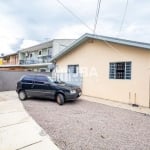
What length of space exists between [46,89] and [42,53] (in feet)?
60.3

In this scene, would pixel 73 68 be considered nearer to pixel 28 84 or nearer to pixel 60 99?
pixel 28 84

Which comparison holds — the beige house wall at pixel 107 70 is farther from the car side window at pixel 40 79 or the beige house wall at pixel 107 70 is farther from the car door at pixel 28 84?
the car door at pixel 28 84

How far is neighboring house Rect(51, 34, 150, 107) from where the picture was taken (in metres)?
9.81

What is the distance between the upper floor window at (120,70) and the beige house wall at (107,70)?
0.71 ft

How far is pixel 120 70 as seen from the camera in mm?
11117

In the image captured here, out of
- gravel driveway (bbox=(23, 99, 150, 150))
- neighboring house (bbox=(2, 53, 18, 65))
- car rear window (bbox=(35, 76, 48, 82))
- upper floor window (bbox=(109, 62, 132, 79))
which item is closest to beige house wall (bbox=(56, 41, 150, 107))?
upper floor window (bbox=(109, 62, 132, 79))

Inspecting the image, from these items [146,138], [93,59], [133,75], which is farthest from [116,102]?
[146,138]

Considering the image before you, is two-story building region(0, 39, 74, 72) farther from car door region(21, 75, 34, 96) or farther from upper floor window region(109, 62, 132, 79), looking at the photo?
upper floor window region(109, 62, 132, 79)

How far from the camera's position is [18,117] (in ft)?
23.5

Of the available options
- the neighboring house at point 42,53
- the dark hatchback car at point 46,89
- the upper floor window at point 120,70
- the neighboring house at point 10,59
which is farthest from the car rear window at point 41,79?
the neighboring house at point 10,59

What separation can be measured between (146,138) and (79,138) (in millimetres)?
2004

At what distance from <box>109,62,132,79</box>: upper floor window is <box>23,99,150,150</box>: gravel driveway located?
287cm

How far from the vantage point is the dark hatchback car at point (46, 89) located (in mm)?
10055

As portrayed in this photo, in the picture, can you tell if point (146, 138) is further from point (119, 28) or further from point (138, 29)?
point (138, 29)
